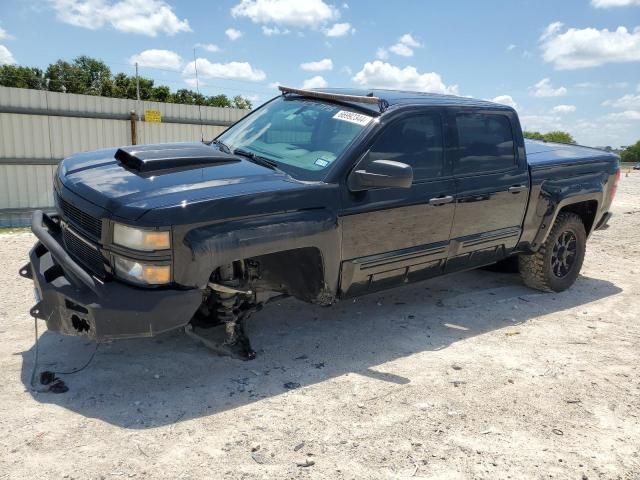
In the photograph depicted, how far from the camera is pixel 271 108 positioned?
15.3 feet

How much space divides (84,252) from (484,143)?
3253 millimetres

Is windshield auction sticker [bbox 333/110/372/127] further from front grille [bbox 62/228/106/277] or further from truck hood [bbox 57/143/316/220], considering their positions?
front grille [bbox 62/228/106/277]

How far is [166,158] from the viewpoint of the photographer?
136 inches

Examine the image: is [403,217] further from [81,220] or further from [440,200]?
[81,220]

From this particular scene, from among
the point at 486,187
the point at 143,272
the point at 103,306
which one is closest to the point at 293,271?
the point at 143,272

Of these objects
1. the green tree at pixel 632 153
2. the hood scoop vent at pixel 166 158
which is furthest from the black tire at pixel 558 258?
the green tree at pixel 632 153

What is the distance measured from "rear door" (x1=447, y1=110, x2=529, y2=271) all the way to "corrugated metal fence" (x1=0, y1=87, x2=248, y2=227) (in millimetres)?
11998

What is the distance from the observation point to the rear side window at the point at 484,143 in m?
4.43

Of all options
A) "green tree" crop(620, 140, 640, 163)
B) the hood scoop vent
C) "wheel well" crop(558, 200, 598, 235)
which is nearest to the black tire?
"wheel well" crop(558, 200, 598, 235)

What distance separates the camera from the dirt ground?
8.83 feet

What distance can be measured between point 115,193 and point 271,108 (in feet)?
6.41

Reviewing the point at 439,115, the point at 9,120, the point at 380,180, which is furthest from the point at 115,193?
the point at 9,120

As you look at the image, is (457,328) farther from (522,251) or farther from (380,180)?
(380,180)

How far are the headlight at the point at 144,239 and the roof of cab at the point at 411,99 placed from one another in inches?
74.5
